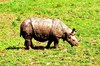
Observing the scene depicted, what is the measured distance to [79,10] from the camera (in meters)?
23.4

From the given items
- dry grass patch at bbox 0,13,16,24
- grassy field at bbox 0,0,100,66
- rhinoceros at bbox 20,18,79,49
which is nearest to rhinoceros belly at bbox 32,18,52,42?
rhinoceros at bbox 20,18,79,49

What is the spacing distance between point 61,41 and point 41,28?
8.55 ft

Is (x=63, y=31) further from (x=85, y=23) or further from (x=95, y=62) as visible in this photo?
(x=85, y=23)

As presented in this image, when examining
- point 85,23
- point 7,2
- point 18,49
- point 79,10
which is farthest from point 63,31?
point 7,2

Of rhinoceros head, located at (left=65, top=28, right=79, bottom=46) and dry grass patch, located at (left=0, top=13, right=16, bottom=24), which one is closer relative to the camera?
rhinoceros head, located at (left=65, top=28, right=79, bottom=46)

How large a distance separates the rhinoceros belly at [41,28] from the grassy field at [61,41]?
2.10 feet

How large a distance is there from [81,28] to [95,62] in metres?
6.76

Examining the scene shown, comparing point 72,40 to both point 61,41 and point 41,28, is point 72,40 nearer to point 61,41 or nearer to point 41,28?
point 41,28

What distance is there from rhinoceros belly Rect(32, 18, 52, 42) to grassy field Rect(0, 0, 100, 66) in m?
0.64

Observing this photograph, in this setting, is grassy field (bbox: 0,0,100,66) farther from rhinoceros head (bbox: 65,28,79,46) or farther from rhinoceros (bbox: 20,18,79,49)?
rhinoceros (bbox: 20,18,79,49)

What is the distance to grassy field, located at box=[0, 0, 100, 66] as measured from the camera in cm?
1291

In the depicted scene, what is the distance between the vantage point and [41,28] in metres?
14.2

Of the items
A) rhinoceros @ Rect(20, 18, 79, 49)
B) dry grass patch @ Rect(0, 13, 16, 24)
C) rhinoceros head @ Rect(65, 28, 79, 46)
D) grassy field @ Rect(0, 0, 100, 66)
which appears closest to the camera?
grassy field @ Rect(0, 0, 100, 66)

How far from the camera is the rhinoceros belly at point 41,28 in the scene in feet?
46.5
